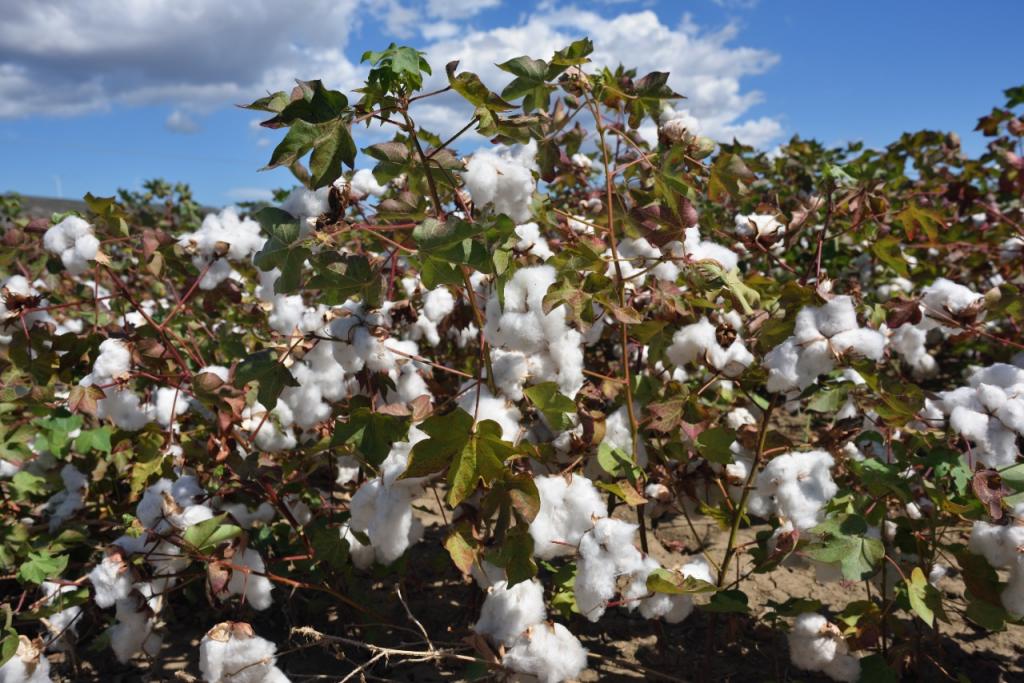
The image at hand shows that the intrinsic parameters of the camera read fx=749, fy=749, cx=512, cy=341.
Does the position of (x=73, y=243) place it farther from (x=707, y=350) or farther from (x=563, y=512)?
(x=707, y=350)

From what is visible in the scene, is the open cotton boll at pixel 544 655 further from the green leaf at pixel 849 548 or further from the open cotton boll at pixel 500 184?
the open cotton boll at pixel 500 184

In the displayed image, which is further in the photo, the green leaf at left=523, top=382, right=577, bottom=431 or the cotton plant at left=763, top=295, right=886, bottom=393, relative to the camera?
the cotton plant at left=763, top=295, right=886, bottom=393

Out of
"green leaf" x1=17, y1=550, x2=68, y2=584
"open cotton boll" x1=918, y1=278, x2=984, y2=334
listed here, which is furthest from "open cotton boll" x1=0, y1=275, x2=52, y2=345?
"open cotton boll" x1=918, y1=278, x2=984, y2=334

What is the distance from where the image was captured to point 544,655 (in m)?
1.50

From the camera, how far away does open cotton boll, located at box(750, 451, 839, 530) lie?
5.74ft

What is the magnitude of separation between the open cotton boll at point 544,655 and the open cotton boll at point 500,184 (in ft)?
2.79

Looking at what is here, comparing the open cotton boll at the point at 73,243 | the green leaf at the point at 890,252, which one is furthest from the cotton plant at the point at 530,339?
the open cotton boll at the point at 73,243

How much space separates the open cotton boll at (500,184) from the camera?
1.46 m

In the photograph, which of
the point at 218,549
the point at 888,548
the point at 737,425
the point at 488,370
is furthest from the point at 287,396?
the point at 888,548

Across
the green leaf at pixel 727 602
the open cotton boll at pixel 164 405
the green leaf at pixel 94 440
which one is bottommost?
the green leaf at pixel 727 602

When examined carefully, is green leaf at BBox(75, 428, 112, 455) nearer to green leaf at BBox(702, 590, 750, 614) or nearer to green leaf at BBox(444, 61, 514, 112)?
green leaf at BBox(444, 61, 514, 112)

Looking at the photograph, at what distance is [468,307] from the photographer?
6.56ft

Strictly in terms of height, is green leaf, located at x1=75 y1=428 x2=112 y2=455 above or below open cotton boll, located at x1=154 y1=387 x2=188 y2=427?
below

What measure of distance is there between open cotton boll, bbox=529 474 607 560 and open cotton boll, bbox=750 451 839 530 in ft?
1.59
